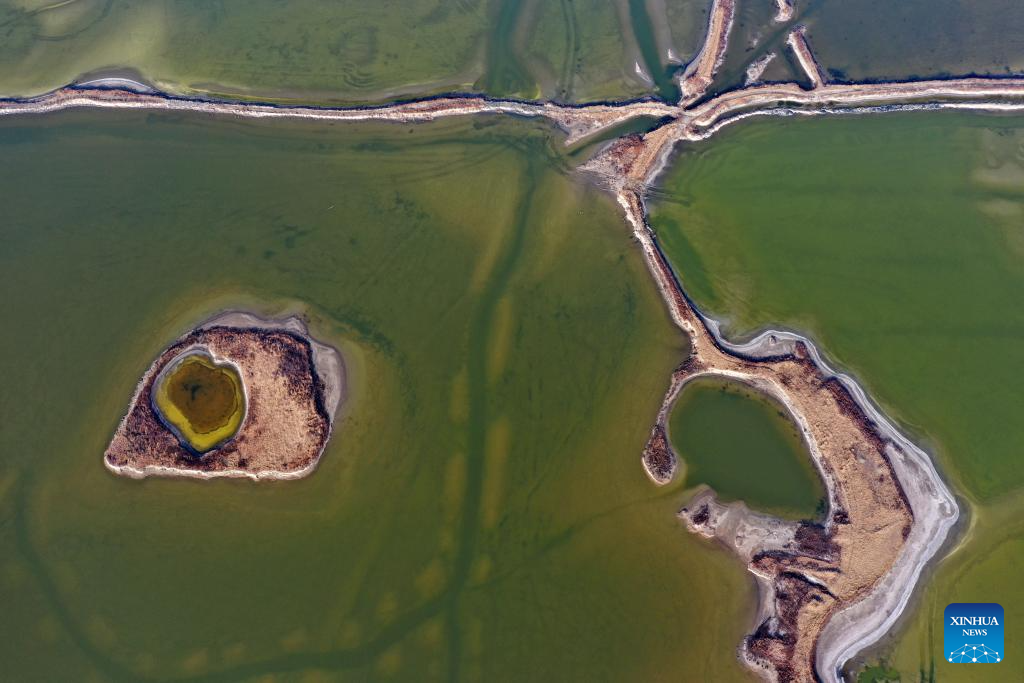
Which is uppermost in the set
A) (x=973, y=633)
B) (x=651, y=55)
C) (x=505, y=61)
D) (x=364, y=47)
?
(x=651, y=55)

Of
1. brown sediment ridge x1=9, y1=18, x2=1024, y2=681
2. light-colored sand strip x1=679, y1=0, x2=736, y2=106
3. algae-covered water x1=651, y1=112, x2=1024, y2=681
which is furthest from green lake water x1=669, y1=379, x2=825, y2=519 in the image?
light-colored sand strip x1=679, y1=0, x2=736, y2=106

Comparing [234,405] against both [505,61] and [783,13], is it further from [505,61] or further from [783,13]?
[783,13]

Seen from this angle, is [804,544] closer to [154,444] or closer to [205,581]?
[205,581]

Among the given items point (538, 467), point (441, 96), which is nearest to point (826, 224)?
point (538, 467)

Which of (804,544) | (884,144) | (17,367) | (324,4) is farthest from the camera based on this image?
(324,4)

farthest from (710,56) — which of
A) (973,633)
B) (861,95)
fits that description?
(973,633)

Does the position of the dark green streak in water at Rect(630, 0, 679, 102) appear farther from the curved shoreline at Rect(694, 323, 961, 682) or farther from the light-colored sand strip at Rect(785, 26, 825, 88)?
the curved shoreline at Rect(694, 323, 961, 682)
